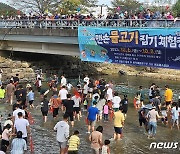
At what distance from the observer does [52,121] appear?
17469 mm

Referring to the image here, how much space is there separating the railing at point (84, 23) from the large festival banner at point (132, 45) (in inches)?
23.4

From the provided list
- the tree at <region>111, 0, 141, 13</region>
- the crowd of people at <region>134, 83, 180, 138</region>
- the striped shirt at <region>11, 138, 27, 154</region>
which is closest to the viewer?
the striped shirt at <region>11, 138, 27, 154</region>

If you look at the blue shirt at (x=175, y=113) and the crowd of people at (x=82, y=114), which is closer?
the crowd of people at (x=82, y=114)

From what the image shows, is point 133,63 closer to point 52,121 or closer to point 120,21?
point 120,21

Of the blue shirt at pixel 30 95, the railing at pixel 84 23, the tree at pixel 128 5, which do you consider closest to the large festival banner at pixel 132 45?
the railing at pixel 84 23

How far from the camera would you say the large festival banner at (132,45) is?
64.6 ft

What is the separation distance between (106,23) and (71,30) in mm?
3224

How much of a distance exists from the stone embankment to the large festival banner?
937 centimetres

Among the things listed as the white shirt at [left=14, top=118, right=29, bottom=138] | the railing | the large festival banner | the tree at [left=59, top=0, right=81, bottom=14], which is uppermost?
the tree at [left=59, top=0, right=81, bottom=14]

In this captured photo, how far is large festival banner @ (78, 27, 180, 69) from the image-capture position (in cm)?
1970

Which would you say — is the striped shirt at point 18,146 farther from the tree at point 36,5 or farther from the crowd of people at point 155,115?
the tree at point 36,5

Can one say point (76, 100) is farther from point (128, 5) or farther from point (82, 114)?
point (128, 5)

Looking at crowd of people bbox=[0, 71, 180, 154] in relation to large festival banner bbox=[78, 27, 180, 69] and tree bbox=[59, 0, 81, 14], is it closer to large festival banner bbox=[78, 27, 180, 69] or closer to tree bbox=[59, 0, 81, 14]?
large festival banner bbox=[78, 27, 180, 69]

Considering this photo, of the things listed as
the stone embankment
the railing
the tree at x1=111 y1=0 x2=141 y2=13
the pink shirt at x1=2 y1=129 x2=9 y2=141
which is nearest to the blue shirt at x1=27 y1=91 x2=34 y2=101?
the railing
